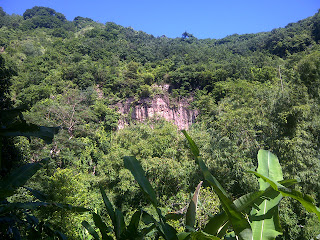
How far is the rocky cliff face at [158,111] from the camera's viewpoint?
24422 millimetres

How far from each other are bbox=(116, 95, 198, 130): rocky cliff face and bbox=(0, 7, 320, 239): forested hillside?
2.00 ft

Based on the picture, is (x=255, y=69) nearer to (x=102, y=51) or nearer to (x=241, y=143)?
(x=241, y=143)

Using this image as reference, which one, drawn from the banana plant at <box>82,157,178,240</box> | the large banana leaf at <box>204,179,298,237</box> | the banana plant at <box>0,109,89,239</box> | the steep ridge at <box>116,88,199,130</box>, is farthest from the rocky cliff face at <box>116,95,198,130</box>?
the large banana leaf at <box>204,179,298,237</box>

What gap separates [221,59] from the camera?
30.4 m

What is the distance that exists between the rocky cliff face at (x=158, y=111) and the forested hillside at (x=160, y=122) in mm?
609

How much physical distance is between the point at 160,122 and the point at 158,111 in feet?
16.2

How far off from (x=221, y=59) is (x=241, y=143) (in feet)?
76.1

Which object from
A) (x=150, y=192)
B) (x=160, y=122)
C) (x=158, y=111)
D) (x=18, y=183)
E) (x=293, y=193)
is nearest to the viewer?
(x=293, y=193)

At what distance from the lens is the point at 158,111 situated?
2450 centimetres

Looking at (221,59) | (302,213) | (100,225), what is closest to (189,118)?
(221,59)

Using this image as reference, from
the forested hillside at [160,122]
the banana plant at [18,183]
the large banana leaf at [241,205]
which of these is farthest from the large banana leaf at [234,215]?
the forested hillside at [160,122]

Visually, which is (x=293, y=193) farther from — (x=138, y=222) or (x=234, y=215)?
(x=138, y=222)

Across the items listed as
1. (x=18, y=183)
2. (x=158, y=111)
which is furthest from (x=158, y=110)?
(x=18, y=183)

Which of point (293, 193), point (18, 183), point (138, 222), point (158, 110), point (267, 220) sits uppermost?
point (158, 110)
